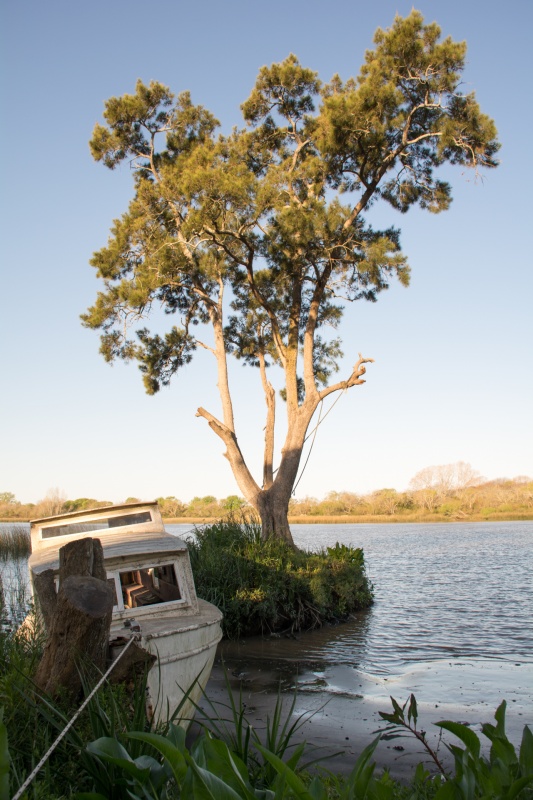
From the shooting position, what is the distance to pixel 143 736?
5.60 ft

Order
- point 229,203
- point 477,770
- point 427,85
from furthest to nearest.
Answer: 1. point 427,85
2. point 229,203
3. point 477,770

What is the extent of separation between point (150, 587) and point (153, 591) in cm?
26

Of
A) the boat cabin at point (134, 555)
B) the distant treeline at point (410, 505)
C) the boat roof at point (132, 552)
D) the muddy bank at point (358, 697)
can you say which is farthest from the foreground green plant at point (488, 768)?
the distant treeline at point (410, 505)

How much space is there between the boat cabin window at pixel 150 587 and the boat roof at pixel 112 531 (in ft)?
1.06

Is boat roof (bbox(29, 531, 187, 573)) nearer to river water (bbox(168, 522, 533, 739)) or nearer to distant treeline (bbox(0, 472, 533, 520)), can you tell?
river water (bbox(168, 522, 533, 739))

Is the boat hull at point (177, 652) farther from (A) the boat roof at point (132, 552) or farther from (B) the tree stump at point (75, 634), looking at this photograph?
(B) the tree stump at point (75, 634)

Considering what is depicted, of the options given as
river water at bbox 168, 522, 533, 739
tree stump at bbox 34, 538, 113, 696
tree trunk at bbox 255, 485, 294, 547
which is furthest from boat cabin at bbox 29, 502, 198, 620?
tree trunk at bbox 255, 485, 294, 547

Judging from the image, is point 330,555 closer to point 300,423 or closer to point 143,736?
point 300,423

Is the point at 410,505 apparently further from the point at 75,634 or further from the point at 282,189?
the point at 75,634

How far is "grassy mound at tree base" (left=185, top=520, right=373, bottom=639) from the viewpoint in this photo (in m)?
12.2

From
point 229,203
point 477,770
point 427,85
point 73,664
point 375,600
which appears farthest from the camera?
point 375,600

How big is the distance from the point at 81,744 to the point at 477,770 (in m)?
2.02

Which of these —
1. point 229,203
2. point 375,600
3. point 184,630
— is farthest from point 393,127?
point 184,630

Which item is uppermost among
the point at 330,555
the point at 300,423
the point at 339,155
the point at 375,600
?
the point at 339,155
